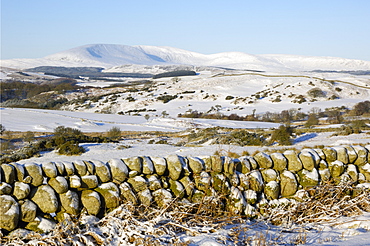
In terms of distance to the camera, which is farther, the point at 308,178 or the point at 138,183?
the point at 308,178

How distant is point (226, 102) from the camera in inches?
2589

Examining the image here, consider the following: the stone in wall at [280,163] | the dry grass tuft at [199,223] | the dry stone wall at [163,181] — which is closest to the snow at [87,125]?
the dry stone wall at [163,181]

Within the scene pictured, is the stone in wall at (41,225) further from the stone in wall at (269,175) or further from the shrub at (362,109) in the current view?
the shrub at (362,109)

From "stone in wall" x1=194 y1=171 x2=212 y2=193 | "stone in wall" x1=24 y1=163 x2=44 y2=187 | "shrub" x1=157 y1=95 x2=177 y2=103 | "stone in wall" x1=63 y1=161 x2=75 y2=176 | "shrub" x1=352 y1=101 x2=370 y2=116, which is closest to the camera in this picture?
"stone in wall" x1=24 y1=163 x2=44 y2=187

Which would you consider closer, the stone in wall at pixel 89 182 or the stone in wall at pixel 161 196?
the stone in wall at pixel 89 182

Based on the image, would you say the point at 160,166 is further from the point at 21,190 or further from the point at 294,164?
the point at 294,164

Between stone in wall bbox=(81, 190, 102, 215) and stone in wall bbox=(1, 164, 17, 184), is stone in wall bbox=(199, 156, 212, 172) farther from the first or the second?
stone in wall bbox=(1, 164, 17, 184)

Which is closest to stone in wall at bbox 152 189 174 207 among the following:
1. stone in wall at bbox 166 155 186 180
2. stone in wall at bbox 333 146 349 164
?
stone in wall at bbox 166 155 186 180

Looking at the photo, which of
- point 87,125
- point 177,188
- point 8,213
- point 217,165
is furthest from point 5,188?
point 87,125

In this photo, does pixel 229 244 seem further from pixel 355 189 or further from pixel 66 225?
pixel 355 189

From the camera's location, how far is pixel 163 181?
5.50 meters

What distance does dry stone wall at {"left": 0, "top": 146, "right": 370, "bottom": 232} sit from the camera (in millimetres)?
4672

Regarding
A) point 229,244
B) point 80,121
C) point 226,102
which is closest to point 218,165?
point 229,244

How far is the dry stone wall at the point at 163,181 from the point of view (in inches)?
184
